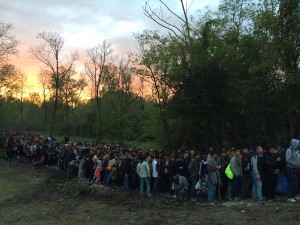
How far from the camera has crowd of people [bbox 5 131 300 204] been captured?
1330 cm

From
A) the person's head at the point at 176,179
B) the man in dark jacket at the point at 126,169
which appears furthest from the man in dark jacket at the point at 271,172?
the man in dark jacket at the point at 126,169

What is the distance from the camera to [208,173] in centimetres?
1380

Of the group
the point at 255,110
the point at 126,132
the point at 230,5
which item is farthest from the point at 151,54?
the point at 126,132

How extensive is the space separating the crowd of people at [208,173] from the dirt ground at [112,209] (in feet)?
1.89

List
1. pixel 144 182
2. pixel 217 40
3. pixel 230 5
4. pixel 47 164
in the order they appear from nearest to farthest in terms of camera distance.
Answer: pixel 144 182 → pixel 217 40 → pixel 47 164 → pixel 230 5

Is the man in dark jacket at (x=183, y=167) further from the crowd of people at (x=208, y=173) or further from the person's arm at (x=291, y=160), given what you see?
the person's arm at (x=291, y=160)

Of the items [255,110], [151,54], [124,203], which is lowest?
[124,203]

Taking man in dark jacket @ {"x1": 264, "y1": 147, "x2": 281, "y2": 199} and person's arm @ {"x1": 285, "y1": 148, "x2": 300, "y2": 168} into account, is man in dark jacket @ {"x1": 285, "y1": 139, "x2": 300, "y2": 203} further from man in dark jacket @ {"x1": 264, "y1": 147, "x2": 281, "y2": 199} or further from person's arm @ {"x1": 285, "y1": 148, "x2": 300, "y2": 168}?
man in dark jacket @ {"x1": 264, "y1": 147, "x2": 281, "y2": 199}

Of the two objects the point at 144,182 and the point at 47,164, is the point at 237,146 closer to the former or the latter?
the point at 144,182

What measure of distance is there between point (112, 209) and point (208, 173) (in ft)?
14.2

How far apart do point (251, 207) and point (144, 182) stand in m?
5.92

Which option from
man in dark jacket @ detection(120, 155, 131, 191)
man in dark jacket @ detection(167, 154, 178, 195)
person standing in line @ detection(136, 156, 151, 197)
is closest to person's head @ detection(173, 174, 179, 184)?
man in dark jacket @ detection(167, 154, 178, 195)

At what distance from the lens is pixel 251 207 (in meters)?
12.8

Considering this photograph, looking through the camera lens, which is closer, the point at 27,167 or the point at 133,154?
the point at 133,154
